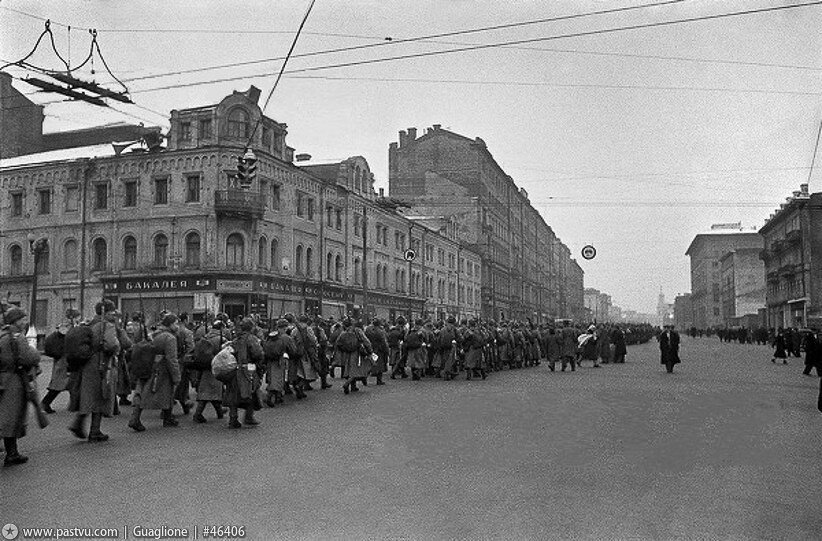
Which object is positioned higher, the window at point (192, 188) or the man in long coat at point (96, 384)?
the window at point (192, 188)

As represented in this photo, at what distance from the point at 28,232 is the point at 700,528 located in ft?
143

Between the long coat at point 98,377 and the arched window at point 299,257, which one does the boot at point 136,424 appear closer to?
the long coat at point 98,377

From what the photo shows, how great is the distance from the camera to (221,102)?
3794 centimetres

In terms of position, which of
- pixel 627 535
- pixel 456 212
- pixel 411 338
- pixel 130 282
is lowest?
pixel 627 535

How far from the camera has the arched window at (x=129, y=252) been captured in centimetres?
3888

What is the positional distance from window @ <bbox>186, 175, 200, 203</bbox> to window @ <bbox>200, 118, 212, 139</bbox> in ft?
7.66

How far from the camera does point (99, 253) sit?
39.8 meters

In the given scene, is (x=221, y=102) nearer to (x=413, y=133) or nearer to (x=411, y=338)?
(x=411, y=338)

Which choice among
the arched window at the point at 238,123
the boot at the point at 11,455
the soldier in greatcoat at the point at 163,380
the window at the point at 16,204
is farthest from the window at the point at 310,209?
the boot at the point at 11,455

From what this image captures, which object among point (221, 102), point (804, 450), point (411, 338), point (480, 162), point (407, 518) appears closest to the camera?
point (407, 518)

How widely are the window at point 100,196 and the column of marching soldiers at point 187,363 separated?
2444 centimetres

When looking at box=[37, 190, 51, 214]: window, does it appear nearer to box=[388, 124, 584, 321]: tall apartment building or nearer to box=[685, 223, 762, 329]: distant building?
box=[388, 124, 584, 321]: tall apartment building

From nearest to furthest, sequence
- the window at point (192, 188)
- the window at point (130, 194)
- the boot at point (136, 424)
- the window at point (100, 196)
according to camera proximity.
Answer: the boot at point (136, 424), the window at point (192, 188), the window at point (130, 194), the window at point (100, 196)

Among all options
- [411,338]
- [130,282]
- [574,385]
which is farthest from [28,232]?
[574,385]
